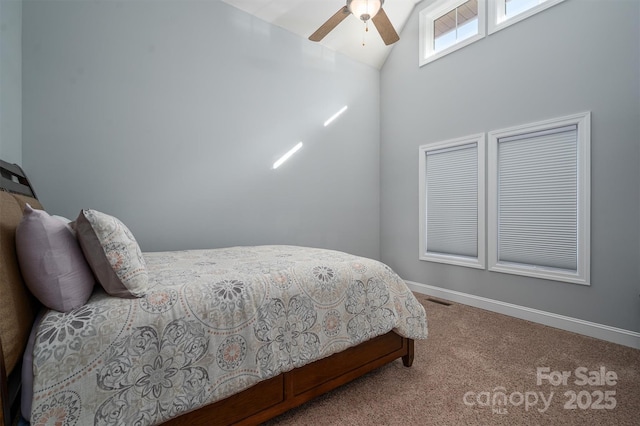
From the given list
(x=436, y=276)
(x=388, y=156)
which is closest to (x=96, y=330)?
(x=436, y=276)

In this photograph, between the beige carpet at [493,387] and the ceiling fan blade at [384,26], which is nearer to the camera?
the beige carpet at [493,387]

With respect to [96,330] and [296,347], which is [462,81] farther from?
[96,330]

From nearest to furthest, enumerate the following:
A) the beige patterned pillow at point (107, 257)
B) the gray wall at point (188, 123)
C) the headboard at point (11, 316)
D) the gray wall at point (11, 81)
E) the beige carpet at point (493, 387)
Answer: the headboard at point (11, 316) → the beige patterned pillow at point (107, 257) → the beige carpet at point (493, 387) → the gray wall at point (11, 81) → the gray wall at point (188, 123)

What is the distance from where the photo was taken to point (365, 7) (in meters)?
2.22

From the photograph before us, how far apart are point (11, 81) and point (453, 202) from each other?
3.97 metres

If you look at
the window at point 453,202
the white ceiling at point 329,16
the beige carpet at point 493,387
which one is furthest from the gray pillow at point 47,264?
the window at point 453,202

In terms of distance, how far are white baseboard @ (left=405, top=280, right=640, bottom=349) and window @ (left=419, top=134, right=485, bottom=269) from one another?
37 centimetres

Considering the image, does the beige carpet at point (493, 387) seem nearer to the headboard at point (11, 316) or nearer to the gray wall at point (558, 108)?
the gray wall at point (558, 108)

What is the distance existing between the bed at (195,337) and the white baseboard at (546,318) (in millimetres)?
1684

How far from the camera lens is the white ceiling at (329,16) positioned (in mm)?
3037

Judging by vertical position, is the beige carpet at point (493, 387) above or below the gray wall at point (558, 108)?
below

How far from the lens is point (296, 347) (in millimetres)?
1363

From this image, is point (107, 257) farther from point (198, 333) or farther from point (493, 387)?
point (493, 387)

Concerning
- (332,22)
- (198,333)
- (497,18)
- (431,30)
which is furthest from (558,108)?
(198,333)
